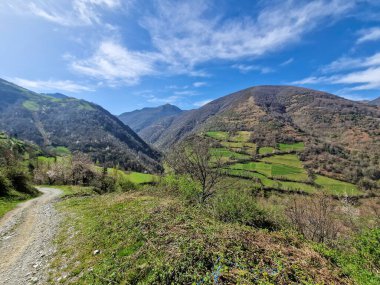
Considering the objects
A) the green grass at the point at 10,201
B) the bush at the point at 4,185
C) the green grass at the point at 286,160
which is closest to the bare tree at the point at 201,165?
the green grass at the point at 10,201

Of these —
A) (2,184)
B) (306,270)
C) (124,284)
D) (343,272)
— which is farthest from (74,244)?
(2,184)

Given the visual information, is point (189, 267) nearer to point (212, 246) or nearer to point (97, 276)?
point (212, 246)

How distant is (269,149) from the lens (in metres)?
108

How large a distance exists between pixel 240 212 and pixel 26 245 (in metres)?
12.3

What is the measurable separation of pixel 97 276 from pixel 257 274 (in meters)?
5.09

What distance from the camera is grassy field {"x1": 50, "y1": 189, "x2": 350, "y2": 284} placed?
5863mm

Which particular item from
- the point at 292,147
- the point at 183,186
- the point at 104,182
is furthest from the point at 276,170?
the point at 183,186

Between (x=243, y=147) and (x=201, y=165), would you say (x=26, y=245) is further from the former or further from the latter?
(x=243, y=147)

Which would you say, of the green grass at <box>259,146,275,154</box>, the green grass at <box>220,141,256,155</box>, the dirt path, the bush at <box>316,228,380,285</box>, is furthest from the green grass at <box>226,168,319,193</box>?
the bush at <box>316,228,380,285</box>

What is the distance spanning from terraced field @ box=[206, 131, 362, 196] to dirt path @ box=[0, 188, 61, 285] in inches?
1539

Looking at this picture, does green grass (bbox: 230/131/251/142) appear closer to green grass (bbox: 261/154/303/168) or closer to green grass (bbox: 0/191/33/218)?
green grass (bbox: 261/154/303/168)

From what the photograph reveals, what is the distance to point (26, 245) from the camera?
11188 mm

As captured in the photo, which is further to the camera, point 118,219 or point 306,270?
point 118,219

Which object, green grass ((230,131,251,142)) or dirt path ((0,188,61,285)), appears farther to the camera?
green grass ((230,131,251,142))
